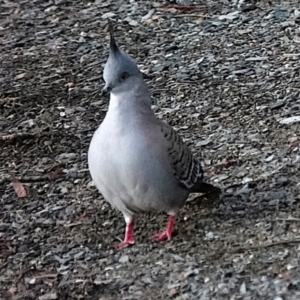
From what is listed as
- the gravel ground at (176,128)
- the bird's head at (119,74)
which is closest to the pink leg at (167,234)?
the gravel ground at (176,128)

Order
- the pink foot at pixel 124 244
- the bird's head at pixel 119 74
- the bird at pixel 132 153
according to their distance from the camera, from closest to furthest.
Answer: the bird at pixel 132 153 → the bird's head at pixel 119 74 → the pink foot at pixel 124 244

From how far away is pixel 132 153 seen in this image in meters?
3.84

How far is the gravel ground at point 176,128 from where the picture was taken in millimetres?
3875

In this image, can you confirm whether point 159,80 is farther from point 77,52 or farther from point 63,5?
point 63,5

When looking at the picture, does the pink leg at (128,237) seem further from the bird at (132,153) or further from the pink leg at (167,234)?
the pink leg at (167,234)

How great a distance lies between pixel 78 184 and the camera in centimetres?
491

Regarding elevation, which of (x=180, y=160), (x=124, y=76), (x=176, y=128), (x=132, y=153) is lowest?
(x=176, y=128)

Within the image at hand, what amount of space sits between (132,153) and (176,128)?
1740mm

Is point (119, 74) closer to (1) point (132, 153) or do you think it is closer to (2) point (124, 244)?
(1) point (132, 153)

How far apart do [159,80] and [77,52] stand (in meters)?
1.02

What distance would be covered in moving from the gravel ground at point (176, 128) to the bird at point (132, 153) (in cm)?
29

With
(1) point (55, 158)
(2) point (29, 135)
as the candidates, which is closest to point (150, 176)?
(1) point (55, 158)

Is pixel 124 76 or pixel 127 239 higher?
pixel 124 76

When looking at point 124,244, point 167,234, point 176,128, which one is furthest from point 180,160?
point 176,128
